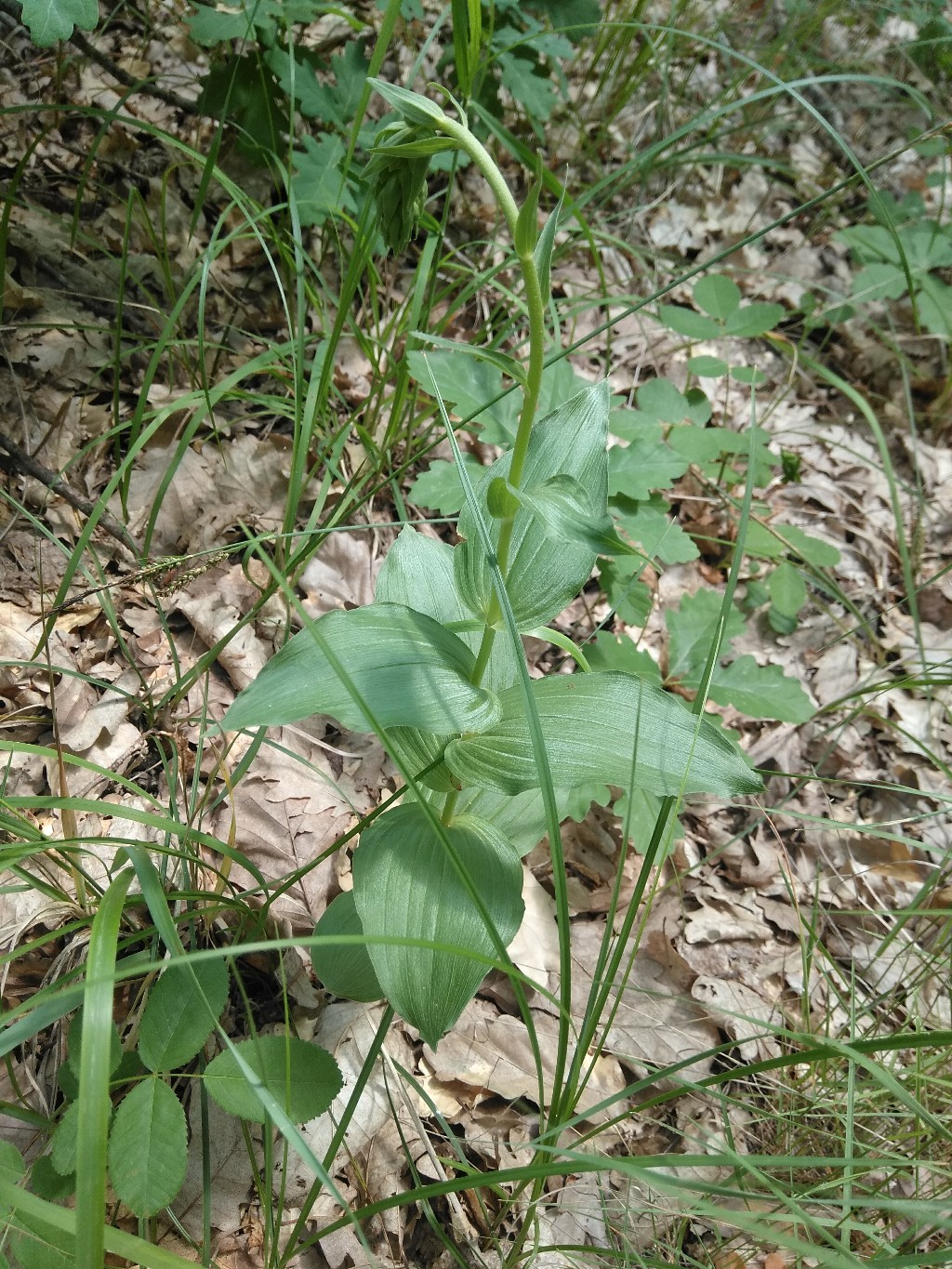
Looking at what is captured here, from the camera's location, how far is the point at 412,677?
1.28m

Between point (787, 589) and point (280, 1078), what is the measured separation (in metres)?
1.96

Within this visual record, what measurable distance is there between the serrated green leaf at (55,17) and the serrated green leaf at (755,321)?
1875 mm

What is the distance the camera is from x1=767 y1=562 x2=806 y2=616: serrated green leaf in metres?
2.46

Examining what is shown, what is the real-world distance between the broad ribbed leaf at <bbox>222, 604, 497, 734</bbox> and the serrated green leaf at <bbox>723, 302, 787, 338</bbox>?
177 cm

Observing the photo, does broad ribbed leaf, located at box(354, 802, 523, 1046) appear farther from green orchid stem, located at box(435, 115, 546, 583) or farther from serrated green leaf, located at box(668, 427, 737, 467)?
serrated green leaf, located at box(668, 427, 737, 467)

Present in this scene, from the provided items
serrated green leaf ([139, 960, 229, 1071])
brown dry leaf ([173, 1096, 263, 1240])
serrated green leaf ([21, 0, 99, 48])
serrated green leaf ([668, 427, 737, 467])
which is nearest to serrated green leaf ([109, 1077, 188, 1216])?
serrated green leaf ([139, 960, 229, 1071])

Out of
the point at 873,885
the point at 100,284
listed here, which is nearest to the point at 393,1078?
the point at 873,885

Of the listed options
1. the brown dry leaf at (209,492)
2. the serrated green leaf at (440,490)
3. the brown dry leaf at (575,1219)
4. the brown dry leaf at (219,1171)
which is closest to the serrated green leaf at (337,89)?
the brown dry leaf at (209,492)

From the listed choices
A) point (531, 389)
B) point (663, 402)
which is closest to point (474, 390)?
point (663, 402)

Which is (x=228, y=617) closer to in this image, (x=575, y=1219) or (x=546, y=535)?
(x=546, y=535)

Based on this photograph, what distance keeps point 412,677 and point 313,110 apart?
1.77m

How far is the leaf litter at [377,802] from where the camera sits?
143cm

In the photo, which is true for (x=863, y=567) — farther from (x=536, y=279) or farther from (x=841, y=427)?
(x=536, y=279)

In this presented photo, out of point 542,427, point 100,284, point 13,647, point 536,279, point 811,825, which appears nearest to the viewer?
point 536,279
